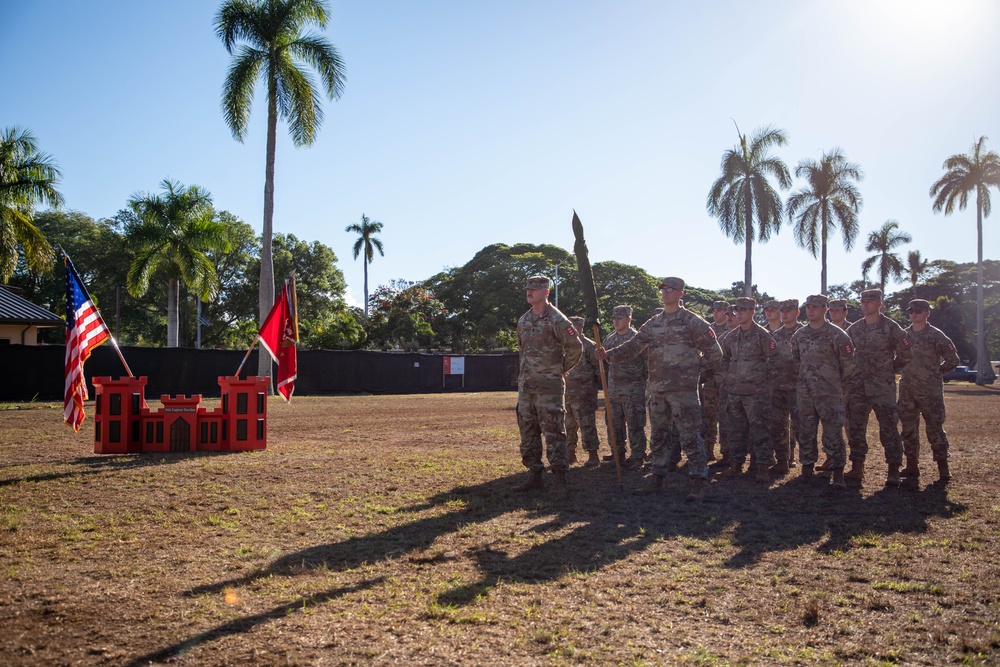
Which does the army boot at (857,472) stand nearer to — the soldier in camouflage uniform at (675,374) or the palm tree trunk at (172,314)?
the soldier in camouflage uniform at (675,374)

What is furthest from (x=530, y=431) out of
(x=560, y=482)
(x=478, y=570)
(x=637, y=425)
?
(x=478, y=570)

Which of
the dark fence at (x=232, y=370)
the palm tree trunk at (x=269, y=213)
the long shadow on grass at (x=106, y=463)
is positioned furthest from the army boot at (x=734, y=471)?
the dark fence at (x=232, y=370)

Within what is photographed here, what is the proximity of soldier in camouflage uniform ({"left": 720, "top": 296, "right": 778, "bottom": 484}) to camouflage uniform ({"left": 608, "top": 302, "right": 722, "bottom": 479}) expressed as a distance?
1.12m

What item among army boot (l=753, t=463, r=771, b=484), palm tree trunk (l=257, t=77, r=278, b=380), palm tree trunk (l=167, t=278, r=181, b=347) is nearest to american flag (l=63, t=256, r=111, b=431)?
army boot (l=753, t=463, r=771, b=484)

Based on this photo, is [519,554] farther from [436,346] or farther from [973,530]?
[436,346]

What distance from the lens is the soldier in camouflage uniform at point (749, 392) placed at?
828 centimetres

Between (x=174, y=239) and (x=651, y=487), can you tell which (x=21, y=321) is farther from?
(x=651, y=487)

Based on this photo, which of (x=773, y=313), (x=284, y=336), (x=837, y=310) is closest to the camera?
(x=837, y=310)

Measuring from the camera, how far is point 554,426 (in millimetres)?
7176

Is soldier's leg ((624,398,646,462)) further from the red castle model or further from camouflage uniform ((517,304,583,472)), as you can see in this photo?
the red castle model

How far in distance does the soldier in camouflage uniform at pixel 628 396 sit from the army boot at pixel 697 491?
1.91 metres

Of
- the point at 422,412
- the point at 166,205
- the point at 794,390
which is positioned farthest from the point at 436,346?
the point at 794,390

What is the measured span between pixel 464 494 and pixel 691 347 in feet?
9.11

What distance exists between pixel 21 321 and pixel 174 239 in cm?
651
